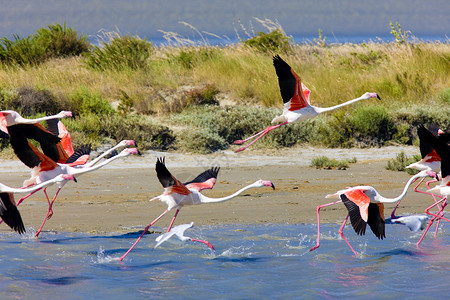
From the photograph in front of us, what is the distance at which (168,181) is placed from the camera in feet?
20.2

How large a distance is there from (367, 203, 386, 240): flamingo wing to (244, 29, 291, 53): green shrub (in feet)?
42.8

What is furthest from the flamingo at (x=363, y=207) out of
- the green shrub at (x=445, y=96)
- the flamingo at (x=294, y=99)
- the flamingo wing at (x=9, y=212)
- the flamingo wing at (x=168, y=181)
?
the green shrub at (x=445, y=96)

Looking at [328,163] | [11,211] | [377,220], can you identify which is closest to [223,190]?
[328,163]

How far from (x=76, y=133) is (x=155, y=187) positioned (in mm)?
2726

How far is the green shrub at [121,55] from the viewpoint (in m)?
17.6

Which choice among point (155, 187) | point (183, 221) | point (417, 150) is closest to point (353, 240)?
point (183, 221)

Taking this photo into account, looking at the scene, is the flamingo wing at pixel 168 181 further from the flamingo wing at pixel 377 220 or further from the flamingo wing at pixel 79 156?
the flamingo wing at pixel 377 220

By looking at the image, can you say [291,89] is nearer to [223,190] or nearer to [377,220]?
[223,190]

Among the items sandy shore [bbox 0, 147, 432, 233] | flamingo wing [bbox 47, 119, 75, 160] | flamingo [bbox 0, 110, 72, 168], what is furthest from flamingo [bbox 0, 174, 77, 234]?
flamingo wing [bbox 47, 119, 75, 160]

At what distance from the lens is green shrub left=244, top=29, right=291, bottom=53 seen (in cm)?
1944

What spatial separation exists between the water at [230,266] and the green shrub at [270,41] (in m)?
12.1

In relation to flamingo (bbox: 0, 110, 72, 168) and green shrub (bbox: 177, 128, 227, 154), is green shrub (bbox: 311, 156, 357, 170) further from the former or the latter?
flamingo (bbox: 0, 110, 72, 168)

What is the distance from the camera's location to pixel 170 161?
1134cm

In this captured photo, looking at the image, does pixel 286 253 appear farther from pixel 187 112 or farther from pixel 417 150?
pixel 187 112
